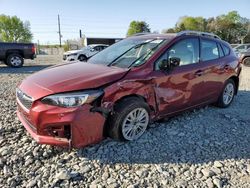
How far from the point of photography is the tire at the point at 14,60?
14.4 metres

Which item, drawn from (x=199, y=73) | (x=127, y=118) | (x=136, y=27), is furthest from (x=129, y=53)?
(x=136, y=27)

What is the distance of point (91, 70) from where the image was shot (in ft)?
12.8

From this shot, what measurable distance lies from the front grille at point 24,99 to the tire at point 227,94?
152 inches

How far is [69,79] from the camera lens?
357 cm

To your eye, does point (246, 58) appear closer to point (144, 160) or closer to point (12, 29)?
point (144, 160)

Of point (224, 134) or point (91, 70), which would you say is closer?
point (91, 70)

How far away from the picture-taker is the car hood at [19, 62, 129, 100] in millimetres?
3385

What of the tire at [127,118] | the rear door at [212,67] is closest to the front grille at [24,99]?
the tire at [127,118]

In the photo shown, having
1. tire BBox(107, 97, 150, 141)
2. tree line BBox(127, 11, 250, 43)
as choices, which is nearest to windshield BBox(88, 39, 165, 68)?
tire BBox(107, 97, 150, 141)

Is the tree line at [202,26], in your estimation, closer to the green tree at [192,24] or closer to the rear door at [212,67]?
the green tree at [192,24]

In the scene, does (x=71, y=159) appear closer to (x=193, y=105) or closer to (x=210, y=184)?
(x=210, y=184)

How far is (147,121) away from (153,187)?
126cm

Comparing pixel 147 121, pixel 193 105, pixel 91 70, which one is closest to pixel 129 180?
pixel 147 121

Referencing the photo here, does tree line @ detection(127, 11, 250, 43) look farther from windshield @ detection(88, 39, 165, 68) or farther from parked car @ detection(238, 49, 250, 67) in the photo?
windshield @ detection(88, 39, 165, 68)
